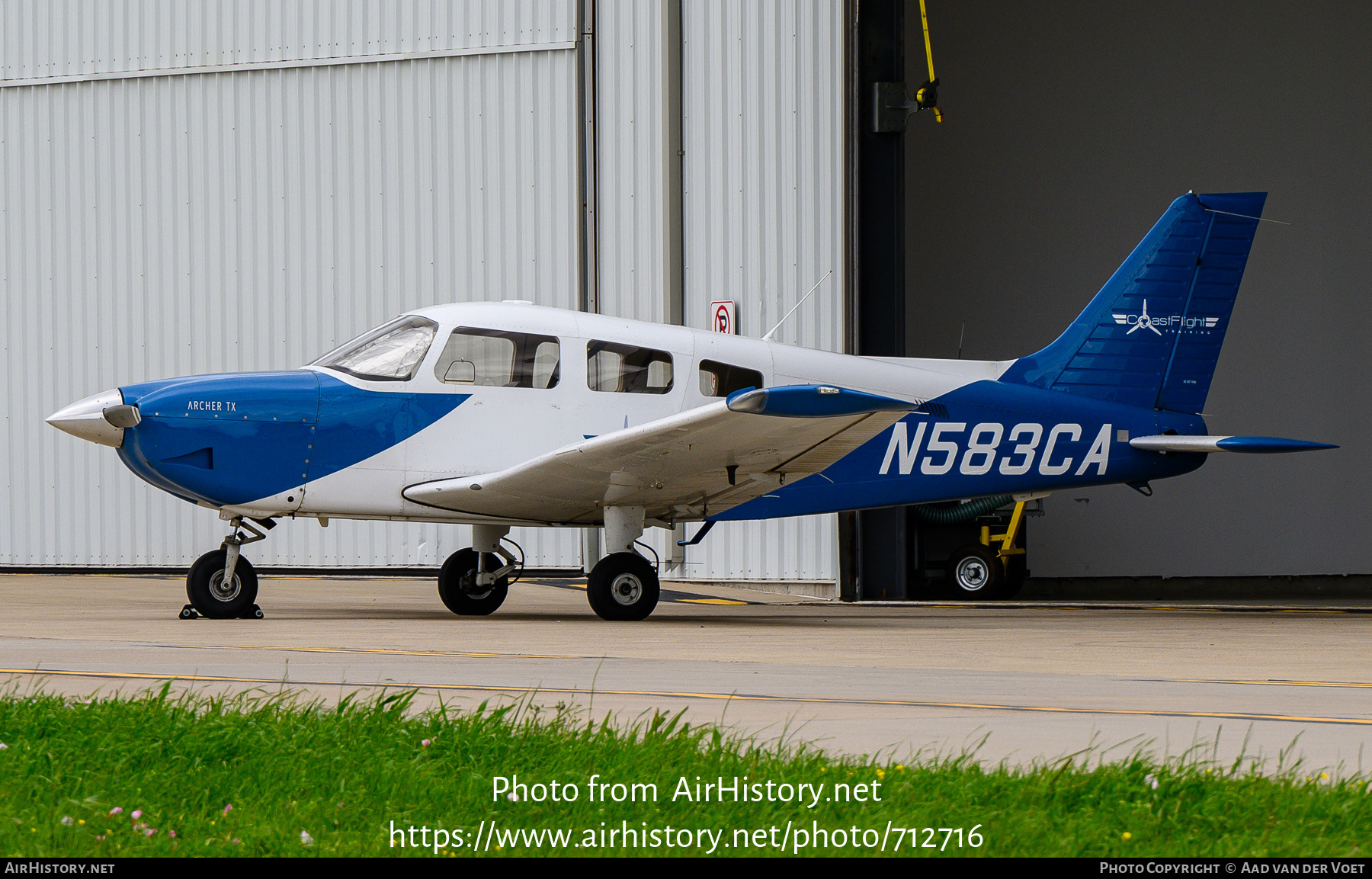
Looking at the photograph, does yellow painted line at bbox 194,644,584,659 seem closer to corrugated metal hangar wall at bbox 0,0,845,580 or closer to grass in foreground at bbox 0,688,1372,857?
grass in foreground at bbox 0,688,1372,857

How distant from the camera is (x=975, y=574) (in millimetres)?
15406

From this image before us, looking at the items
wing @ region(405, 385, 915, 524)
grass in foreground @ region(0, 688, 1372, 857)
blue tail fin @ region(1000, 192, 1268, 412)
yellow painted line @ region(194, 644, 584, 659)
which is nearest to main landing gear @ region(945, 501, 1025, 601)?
blue tail fin @ region(1000, 192, 1268, 412)

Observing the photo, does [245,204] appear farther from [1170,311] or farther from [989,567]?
[1170,311]

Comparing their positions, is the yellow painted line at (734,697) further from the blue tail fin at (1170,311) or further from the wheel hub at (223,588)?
the blue tail fin at (1170,311)

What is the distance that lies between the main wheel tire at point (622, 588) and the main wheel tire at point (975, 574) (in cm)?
621

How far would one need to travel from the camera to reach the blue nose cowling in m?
9.38

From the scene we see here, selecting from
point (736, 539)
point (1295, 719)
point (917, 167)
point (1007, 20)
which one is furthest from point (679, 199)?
point (1295, 719)

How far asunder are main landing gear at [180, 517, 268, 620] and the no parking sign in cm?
579

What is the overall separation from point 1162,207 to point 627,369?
10.3 meters

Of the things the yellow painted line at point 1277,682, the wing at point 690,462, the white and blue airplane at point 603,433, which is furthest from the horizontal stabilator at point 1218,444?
the yellow painted line at point 1277,682

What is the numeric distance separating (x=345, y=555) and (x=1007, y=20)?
10.3m

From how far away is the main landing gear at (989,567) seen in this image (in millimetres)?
15328

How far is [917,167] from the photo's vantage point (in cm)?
1828

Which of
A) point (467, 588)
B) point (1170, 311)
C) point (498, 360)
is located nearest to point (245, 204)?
point (467, 588)
